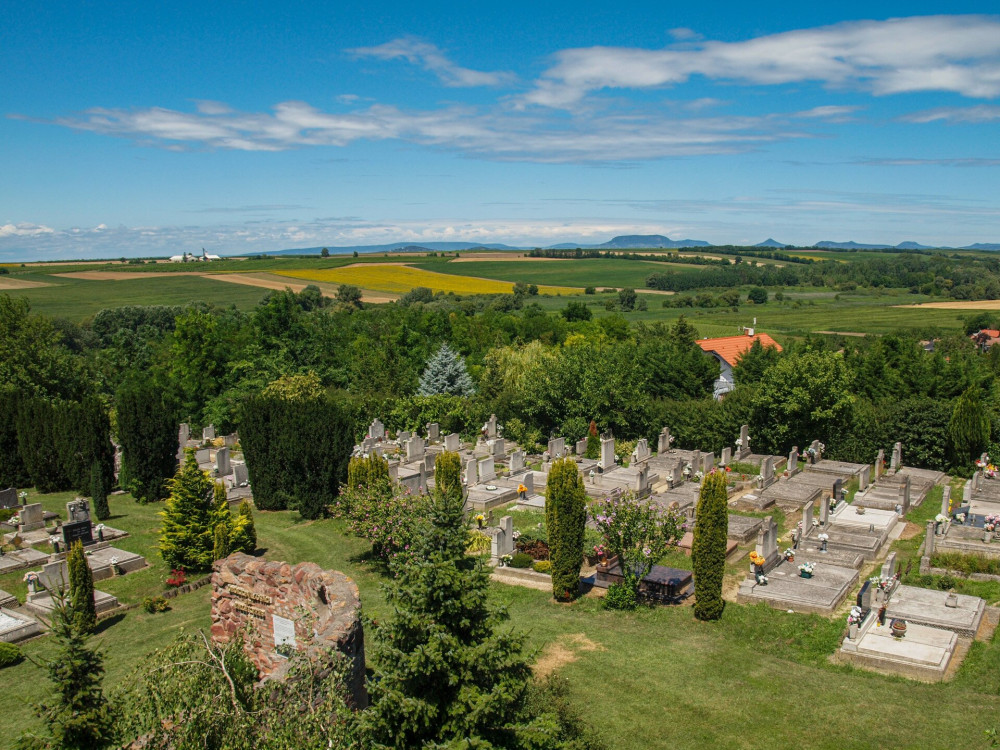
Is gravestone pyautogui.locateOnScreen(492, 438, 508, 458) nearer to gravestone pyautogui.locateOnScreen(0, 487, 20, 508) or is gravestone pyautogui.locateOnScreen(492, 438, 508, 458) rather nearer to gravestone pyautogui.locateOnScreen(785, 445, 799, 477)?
gravestone pyautogui.locateOnScreen(785, 445, 799, 477)

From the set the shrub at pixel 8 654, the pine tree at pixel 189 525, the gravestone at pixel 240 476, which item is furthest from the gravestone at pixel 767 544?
the gravestone at pixel 240 476

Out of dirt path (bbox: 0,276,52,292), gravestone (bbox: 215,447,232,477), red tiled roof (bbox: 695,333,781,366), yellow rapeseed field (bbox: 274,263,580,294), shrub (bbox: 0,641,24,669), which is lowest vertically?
gravestone (bbox: 215,447,232,477)

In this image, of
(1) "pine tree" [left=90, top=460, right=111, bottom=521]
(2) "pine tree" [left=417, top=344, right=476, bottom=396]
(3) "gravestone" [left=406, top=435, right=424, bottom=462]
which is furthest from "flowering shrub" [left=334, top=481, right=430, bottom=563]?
(2) "pine tree" [left=417, top=344, right=476, bottom=396]

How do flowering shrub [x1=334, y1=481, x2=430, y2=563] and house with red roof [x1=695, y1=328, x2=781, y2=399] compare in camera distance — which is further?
house with red roof [x1=695, y1=328, x2=781, y2=399]

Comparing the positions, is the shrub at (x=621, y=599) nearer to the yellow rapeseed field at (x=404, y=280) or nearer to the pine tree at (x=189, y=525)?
the pine tree at (x=189, y=525)

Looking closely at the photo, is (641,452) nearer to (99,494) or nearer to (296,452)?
(296,452)

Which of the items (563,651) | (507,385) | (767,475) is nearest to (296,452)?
(563,651)
